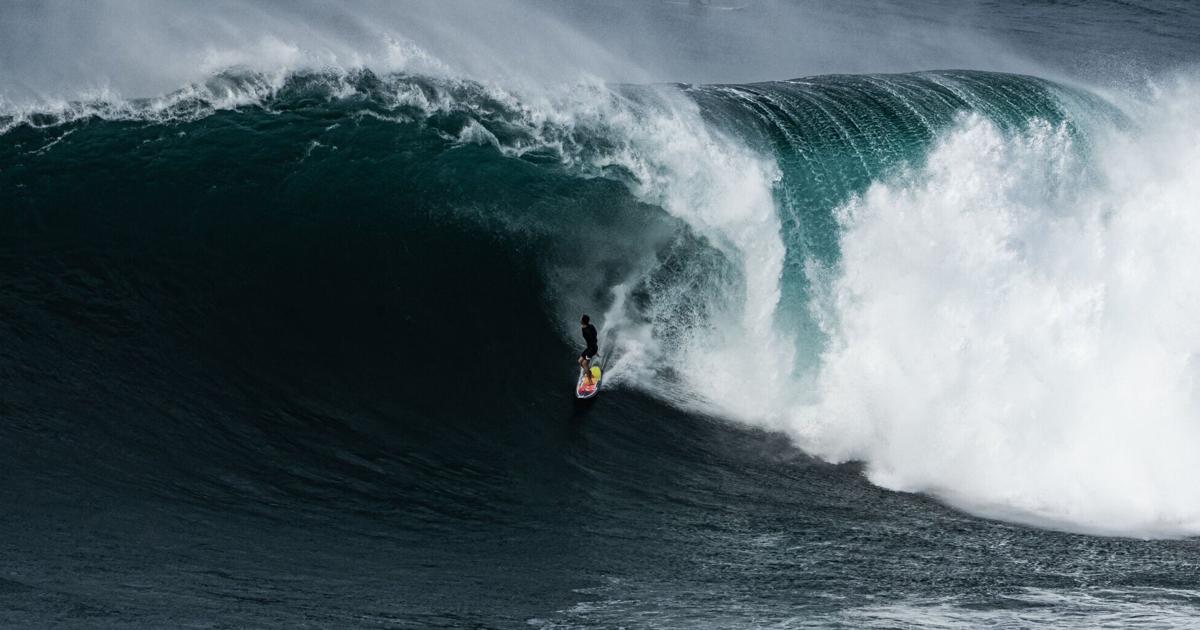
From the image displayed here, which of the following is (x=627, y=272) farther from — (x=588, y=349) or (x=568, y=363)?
(x=588, y=349)

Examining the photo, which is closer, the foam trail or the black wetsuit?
the foam trail

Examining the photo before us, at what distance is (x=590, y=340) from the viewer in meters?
16.5

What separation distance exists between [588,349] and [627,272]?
2543mm

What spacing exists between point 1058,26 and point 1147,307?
18633 millimetres

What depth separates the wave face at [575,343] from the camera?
13.3 meters

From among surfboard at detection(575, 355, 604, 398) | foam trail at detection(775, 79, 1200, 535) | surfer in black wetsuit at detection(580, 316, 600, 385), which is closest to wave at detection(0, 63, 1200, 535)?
foam trail at detection(775, 79, 1200, 535)

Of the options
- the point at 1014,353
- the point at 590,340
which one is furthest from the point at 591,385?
the point at 1014,353

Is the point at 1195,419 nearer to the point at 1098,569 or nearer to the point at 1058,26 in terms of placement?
the point at 1098,569

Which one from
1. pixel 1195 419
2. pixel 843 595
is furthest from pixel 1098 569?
pixel 1195 419

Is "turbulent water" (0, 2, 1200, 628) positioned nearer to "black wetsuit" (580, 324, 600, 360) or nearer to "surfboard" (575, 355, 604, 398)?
"surfboard" (575, 355, 604, 398)

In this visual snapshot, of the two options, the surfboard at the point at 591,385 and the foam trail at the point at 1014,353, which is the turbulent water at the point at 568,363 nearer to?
the foam trail at the point at 1014,353

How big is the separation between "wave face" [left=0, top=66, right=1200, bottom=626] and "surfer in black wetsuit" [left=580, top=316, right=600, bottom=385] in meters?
0.50

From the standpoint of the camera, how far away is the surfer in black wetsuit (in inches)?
643

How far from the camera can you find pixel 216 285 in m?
17.0
